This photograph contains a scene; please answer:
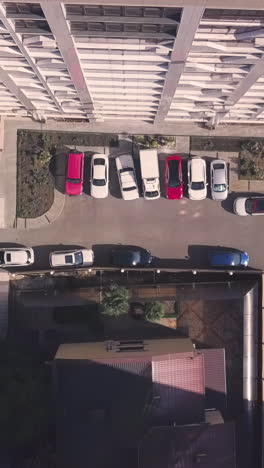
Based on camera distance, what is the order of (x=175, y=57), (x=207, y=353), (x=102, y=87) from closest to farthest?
(x=175, y=57)
(x=102, y=87)
(x=207, y=353)

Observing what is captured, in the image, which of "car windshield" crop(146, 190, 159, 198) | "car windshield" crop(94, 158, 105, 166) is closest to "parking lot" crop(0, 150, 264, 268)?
"car windshield" crop(146, 190, 159, 198)

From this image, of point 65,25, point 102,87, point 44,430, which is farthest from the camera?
point 44,430

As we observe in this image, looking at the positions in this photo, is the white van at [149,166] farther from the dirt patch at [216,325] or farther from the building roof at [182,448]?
the building roof at [182,448]

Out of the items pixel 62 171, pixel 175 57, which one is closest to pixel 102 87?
pixel 175 57

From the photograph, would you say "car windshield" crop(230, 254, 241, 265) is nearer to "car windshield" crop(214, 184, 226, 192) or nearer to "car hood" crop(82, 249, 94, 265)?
"car windshield" crop(214, 184, 226, 192)

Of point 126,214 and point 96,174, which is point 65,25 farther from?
point 126,214

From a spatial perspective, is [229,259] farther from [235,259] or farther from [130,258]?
[130,258]

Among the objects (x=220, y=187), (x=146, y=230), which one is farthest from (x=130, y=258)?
(x=220, y=187)
